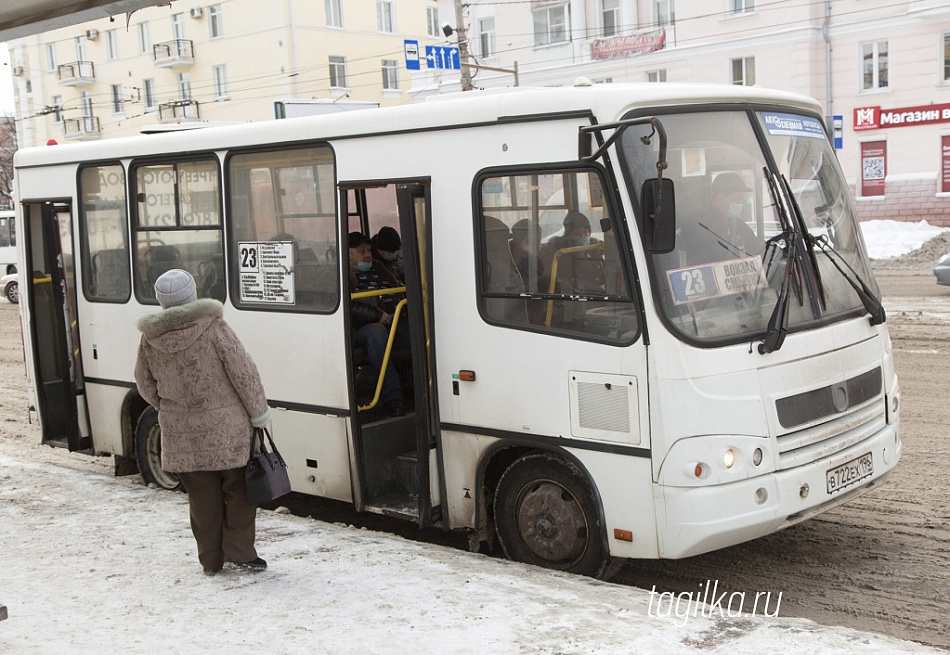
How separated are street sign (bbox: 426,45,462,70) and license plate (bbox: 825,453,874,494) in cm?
2553

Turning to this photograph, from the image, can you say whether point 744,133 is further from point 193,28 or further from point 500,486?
point 193,28

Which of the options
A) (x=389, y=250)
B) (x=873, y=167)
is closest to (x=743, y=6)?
(x=873, y=167)

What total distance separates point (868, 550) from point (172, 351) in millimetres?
4259

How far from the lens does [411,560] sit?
6.29m

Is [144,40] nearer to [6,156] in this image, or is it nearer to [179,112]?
[179,112]

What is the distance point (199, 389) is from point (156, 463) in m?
3.16

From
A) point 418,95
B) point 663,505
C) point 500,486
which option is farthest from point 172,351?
point 418,95

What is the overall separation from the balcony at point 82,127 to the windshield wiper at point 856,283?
60876 millimetres

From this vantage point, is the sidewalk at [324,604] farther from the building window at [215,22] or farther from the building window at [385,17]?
the building window at [385,17]

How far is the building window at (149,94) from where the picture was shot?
58.0 meters

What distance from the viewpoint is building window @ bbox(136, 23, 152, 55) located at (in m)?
57.1

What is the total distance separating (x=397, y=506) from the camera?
7.02m

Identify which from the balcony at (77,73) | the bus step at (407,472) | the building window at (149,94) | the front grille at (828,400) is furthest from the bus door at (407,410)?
the balcony at (77,73)

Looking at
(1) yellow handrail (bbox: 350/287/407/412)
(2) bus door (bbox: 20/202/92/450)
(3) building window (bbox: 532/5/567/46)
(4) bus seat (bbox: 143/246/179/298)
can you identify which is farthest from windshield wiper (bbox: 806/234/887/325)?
(3) building window (bbox: 532/5/567/46)
